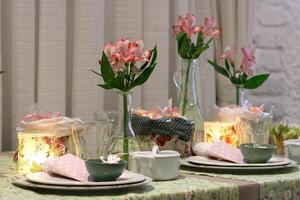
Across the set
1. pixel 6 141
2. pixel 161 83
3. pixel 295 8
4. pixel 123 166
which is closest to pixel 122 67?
pixel 123 166

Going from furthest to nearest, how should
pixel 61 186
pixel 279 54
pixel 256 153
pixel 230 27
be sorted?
pixel 279 54 < pixel 230 27 < pixel 256 153 < pixel 61 186

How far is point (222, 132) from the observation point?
1.55 m

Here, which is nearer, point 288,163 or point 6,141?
point 288,163

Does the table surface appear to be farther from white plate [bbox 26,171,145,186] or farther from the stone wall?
the stone wall

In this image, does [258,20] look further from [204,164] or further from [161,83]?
[204,164]

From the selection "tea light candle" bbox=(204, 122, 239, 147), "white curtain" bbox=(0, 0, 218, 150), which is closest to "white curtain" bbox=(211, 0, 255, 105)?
"white curtain" bbox=(0, 0, 218, 150)

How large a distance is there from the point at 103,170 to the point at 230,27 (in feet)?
3.90

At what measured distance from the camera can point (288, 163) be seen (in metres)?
1.30

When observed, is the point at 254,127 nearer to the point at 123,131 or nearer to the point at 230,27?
the point at 123,131

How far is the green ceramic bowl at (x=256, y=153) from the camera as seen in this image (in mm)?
1274

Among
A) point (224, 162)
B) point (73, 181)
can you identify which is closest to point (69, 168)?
point (73, 181)

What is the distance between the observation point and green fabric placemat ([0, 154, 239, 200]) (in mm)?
966

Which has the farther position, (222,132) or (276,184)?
(222,132)

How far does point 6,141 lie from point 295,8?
136cm
